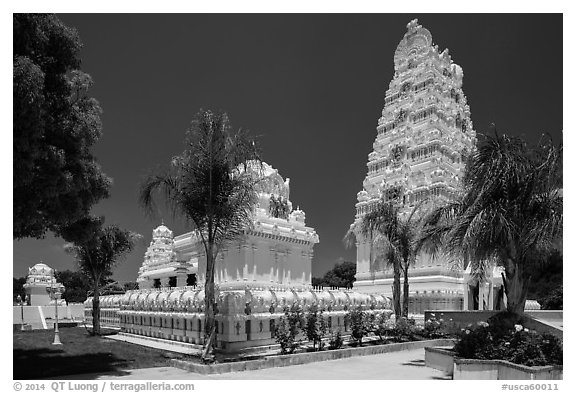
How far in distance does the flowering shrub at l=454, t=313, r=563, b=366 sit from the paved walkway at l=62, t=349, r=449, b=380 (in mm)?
1241

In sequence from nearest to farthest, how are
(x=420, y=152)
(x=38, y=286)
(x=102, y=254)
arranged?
(x=102, y=254) → (x=420, y=152) → (x=38, y=286)

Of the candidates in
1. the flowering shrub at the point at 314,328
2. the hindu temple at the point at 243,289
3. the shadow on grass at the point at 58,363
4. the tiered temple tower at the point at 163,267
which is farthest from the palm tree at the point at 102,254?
the tiered temple tower at the point at 163,267

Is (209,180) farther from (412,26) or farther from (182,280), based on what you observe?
(412,26)

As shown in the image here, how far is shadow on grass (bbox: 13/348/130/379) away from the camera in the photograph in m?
14.8

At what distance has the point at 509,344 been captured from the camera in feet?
45.1

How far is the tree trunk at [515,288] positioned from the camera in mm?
15930

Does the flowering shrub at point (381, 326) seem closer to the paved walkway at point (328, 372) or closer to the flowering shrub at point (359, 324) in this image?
the flowering shrub at point (359, 324)

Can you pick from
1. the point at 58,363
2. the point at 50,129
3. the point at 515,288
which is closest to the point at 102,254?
the point at 58,363

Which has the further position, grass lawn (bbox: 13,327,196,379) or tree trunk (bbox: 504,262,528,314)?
tree trunk (bbox: 504,262,528,314)

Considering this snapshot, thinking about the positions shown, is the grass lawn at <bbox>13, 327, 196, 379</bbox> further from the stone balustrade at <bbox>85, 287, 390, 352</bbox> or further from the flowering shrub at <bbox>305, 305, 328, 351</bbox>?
the flowering shrub at <bbox>305, 305, 328, 351</bbox>

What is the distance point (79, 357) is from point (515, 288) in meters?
14.8

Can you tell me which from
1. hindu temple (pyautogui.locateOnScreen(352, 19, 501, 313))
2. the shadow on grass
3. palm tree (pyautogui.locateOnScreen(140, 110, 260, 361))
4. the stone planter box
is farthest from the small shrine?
the stone planter box

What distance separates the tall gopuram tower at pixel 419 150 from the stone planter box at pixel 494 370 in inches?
1135

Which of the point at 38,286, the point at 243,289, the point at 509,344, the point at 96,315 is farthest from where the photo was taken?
the point at 38,286
